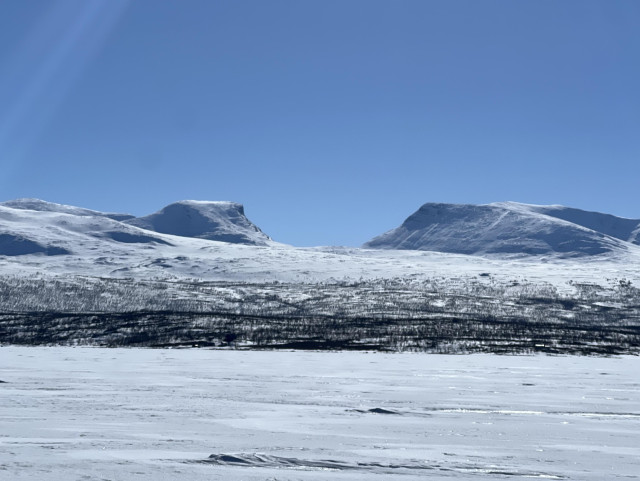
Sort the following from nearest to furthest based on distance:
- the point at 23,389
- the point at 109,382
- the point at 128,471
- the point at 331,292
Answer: the point at 128,471 < the point at 23,389 < the point at 109,382 < the point at 331,292

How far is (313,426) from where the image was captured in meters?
18.5

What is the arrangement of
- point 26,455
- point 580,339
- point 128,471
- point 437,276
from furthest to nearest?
point 437,276 → point 580,339 → point 26,455 → point 128,471

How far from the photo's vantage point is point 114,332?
81.4 metres

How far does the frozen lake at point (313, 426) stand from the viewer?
531 inches

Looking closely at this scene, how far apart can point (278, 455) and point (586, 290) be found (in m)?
165

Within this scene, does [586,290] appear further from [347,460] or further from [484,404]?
→ [347,460]

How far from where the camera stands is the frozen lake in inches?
531

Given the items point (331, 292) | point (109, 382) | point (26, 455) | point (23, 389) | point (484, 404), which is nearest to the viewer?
point (26, 455)

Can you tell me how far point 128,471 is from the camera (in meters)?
12.8

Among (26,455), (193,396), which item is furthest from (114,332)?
(26,455)

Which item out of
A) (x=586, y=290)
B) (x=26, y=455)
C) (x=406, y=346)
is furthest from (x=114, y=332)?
(x=586, y=290)

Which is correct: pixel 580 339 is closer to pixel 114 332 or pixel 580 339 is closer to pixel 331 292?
pixel 114 332

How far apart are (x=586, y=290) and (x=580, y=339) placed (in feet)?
312

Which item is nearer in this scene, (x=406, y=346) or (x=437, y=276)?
(x=406, y=346)
